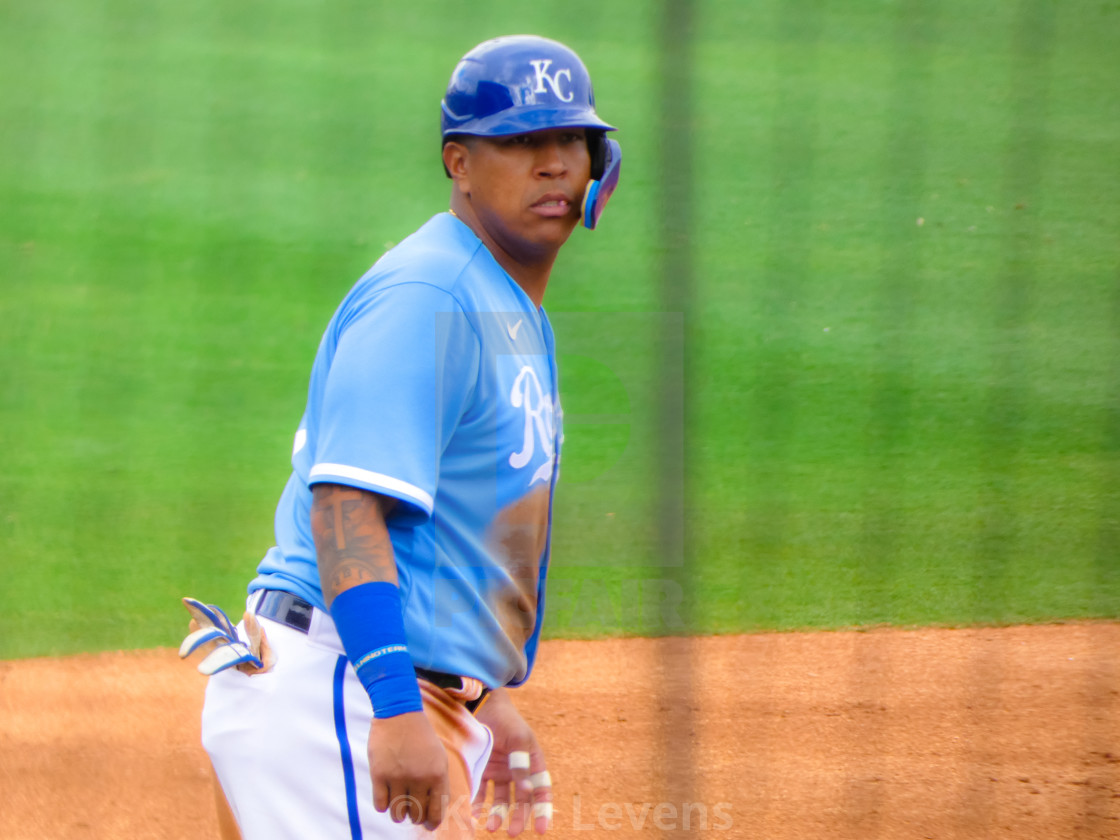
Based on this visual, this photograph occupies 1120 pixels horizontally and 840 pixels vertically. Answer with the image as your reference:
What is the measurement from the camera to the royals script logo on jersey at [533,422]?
1.71 meters

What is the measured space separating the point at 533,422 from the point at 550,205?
0.33 m

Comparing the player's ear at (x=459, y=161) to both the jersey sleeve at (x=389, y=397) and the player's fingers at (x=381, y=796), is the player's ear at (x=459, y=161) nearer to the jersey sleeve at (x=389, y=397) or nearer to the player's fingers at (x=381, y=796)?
the jersey sleeve at (x=389, y=397)

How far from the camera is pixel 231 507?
514 cm

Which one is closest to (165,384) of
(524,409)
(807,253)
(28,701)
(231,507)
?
(231,507)

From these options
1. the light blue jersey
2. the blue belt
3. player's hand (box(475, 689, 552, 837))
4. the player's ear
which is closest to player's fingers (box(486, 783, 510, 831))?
player's hand (box(475, 689, 552, 837))

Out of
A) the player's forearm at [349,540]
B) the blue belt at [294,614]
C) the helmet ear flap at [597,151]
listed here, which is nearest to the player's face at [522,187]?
the helmet ear flap at [597,151]

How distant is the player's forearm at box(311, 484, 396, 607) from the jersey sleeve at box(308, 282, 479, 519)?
0.08ft

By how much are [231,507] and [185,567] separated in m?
0.54

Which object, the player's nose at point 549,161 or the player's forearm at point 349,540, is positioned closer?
the player's forearm at point 349,540

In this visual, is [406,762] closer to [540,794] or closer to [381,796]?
[381,796]

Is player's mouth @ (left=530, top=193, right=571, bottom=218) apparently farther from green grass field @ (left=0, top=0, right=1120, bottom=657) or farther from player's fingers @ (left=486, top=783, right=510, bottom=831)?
green grass field @ (left=0, top=0, right=1120, bottom=657)

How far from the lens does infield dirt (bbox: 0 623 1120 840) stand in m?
2.97

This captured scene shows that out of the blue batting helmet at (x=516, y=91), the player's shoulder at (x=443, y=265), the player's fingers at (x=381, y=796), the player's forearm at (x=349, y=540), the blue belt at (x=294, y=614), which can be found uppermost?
the blue batting helmet at (x=516, y=91)

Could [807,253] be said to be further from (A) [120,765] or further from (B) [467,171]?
(B) [467,171]
